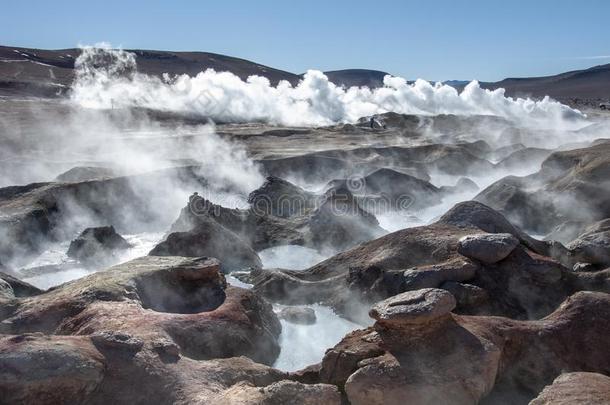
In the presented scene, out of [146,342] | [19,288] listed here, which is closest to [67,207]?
[19,288]

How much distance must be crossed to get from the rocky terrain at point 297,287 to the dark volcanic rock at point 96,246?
0.11ft

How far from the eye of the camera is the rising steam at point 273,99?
34.4 m

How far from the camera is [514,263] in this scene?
6.62 meters

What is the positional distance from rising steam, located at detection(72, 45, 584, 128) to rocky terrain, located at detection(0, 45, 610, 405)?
1786cm

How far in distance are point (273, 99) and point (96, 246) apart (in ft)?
91.3

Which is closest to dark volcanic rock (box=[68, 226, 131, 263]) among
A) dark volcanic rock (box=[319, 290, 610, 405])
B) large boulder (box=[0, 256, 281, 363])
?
large boulder (box=[0, 256, 281, 363])

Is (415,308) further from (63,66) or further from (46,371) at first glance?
(63,66)

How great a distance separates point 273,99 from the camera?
36.9m

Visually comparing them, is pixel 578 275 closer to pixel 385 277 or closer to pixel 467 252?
pixel 467 252

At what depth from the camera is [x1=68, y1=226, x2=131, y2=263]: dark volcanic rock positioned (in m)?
9.77

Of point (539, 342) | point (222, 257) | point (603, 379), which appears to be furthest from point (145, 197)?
point (603, 379)

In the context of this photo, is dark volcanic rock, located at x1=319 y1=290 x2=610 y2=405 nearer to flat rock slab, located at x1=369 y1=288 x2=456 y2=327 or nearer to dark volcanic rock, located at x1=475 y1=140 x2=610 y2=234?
flat rock slab, located at x1=369 y1=288 x2=456 y2=327

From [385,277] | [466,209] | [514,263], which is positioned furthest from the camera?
[466,209]

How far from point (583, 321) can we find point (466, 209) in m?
3.30
